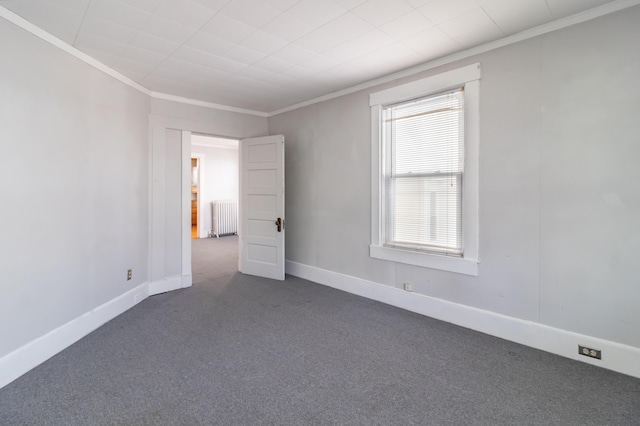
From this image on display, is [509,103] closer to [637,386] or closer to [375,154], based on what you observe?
[375,154]

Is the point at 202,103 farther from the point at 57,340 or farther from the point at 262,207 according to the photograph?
the point at 57,340

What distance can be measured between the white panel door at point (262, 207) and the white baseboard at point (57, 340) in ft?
5.77

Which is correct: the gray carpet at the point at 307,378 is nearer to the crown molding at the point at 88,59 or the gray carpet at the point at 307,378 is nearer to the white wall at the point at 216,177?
the crown molding at the point at 88,59

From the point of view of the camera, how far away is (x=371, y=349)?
2557 mm

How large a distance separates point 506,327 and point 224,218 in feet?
25.0

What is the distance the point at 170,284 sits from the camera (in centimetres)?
409

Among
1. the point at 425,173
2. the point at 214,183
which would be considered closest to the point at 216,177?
the point at 214,183

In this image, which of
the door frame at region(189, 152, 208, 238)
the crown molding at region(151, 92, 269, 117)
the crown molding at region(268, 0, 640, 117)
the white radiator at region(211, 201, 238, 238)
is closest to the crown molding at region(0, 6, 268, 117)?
the crown molding at region(151, 92, 269, 117)

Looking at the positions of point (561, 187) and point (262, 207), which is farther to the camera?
point (262, 207)

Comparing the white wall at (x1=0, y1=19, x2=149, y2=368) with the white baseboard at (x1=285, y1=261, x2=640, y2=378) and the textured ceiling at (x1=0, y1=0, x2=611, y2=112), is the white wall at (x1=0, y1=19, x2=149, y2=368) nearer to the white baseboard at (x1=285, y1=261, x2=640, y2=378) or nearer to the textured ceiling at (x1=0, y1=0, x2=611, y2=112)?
the textured ceiling at (x1=0, y1=0, x2=611, y2=112)

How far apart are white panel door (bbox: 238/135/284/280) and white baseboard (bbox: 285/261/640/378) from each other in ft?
3.98

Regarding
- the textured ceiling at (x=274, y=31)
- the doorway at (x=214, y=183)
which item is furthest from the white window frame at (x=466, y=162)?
the doorway at (x=214, y=183)

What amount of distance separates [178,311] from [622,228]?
160 inches

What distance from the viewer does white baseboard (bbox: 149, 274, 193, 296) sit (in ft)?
12.9
